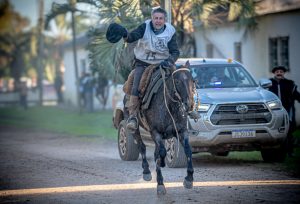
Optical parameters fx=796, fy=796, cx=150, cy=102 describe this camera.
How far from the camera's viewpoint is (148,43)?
12656 mm

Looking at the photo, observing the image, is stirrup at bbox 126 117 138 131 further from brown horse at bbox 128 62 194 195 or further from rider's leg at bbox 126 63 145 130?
brown horse at bbox 128 62 194 195

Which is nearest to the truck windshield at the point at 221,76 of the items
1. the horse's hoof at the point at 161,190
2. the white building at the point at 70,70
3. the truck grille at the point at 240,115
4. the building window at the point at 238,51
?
the truck grille at the point at 240,115

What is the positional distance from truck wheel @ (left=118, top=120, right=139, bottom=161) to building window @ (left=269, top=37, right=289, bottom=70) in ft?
36.1

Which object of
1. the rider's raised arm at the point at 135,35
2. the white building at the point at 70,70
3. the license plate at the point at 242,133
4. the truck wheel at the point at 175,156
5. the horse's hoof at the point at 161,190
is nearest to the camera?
the horse's hoof at the point at 161,190

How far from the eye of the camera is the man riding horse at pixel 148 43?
40.8 feet

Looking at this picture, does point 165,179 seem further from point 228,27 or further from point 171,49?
point 228,27

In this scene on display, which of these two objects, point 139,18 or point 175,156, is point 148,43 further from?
point 139,18

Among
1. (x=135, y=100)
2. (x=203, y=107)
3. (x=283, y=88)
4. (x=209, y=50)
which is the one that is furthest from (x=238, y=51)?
(x=135, y=100)

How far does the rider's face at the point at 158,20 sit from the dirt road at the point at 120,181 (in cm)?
246

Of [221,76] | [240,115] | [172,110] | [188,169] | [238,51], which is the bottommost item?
[188,169]

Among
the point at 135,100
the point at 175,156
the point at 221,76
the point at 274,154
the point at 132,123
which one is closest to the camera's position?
the point at 135,100

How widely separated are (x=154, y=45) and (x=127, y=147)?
4057mm

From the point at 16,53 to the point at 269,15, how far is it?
4855cm

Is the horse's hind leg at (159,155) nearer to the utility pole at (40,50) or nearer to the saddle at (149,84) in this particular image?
the saddle at (149,84)
